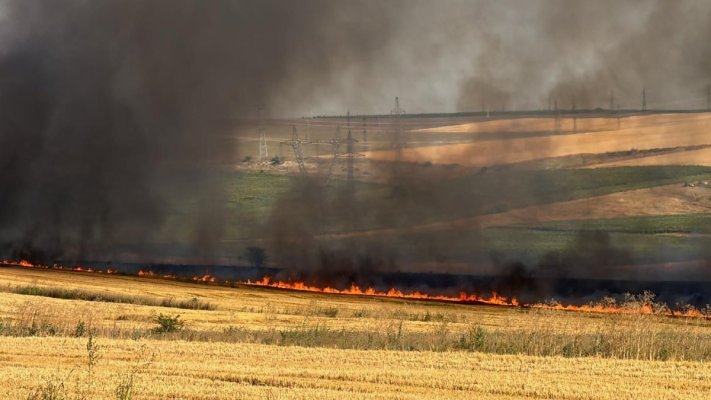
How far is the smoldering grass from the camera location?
63656 millimetres

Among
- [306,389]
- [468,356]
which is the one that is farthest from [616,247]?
[306,389]

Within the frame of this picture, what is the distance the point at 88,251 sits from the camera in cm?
11388

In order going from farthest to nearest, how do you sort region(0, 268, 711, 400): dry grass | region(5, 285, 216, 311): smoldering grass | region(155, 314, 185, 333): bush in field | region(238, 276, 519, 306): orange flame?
region(238, 276, 519, 306): orange flame, region(5, 285, 216, 311): smoldering grass, region(155, 314, 185, 333): bush in field, region(0, 268, 711, 400): dry grass

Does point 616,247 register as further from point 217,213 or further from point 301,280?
point 217,213

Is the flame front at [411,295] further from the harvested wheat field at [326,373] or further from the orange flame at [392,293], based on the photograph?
the harvested wheat field at [326,373]

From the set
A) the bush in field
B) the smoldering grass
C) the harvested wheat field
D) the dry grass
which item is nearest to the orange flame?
the smoldering grass

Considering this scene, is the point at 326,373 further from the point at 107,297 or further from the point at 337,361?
the point at 107,297

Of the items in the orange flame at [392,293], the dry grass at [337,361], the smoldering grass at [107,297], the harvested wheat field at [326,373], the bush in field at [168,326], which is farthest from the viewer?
the orange flame at [392,293]

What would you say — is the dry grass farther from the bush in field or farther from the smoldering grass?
the smoldering grass

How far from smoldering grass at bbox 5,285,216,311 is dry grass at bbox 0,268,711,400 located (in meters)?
12.1

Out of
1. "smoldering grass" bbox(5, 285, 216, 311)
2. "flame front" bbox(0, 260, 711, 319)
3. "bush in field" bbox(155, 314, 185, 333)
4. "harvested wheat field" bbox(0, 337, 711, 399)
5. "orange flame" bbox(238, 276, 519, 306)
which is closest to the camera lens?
"harvested wheat field" bbox(0, 337, 711, 399)

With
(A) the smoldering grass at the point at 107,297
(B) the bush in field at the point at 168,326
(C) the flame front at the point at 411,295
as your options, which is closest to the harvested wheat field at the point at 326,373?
(B) the bush in field at the point at 168,326

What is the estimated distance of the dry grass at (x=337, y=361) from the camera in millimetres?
25094

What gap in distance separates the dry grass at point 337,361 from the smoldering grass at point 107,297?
12.1 meters
